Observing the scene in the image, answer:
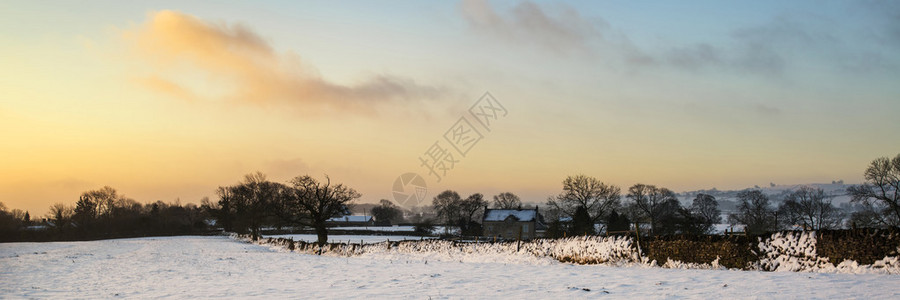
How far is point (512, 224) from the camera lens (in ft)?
296

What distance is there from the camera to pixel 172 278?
62.8ft

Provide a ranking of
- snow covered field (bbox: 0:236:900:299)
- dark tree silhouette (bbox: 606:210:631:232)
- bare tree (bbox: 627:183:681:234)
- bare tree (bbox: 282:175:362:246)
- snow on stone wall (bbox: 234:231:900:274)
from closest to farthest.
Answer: snow covered field (bbox: 0:236:900:299), snow on stone wall (bbox: 234:231:900:274), bare tree (bbox: 282:175:362:246), dark tree silhouette (bbox: 606:210:631:232), bare tree (bbox: 627:183:681:234)

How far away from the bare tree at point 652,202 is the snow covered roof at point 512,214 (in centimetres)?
1797

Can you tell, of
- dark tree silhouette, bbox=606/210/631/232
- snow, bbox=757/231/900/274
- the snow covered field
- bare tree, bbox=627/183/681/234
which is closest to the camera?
the snow covered field

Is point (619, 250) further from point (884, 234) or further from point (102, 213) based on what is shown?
point (102, 213)

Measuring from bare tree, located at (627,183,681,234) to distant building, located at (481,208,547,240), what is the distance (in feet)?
56.2

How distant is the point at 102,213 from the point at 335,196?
89.9 metres

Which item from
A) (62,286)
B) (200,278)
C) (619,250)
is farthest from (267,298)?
(619,250)

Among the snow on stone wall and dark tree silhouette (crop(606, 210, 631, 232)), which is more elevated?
the snow on stone wall

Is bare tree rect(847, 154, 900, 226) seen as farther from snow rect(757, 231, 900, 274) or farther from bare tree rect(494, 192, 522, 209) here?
bare tree rect(494, 192, 522, 209)

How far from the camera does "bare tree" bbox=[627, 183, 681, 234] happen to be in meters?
86.5

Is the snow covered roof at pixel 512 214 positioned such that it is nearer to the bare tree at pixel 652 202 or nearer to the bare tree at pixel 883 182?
the bare tree at pixel 652 202

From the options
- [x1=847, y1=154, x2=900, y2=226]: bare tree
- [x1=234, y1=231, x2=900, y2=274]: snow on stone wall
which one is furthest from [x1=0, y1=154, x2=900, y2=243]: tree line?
[x1=234, y1=231, x2=900, y2=274]: snow on stone wall

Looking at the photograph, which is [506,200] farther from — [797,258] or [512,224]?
[797,258]
